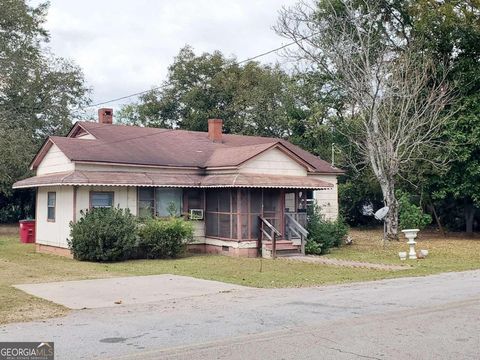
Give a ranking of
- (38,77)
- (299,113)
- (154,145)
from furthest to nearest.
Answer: (299,113) < (38,77) < (154,145)

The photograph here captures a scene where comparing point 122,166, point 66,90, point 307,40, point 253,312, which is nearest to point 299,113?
point 307,40

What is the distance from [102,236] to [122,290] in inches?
273

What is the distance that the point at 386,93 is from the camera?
2922 centimetres

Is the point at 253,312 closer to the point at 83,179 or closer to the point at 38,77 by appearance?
the point at 83,179

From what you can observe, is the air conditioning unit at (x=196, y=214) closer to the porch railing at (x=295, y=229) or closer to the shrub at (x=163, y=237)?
the shrub at (x=163, y=237)

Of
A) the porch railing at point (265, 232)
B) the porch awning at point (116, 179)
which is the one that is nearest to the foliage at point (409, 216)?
the porch railing at point (265, 232)

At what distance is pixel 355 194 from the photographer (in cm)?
3922

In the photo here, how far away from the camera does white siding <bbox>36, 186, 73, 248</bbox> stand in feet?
70.5

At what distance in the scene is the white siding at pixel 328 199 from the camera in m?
31.3

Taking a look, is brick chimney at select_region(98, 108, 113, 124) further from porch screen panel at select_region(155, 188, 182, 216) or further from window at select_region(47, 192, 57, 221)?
porch screen panel at select_region(155, 188, 182, 216)

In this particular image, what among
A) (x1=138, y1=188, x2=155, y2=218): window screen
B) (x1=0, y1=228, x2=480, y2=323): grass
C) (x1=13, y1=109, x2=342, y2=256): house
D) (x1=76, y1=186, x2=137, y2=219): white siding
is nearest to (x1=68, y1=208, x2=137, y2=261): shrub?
(x1=0, y1=228, x2=480, y2=323): grass

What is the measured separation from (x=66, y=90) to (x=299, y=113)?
1656cm

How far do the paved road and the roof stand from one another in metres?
11.0
